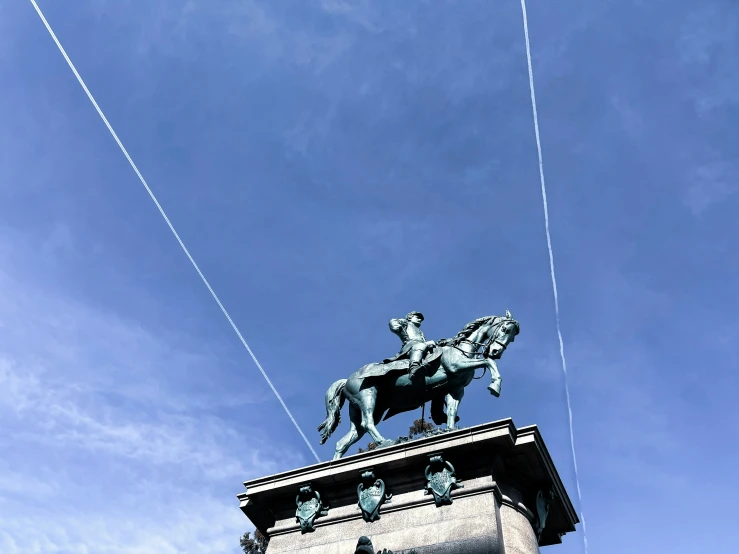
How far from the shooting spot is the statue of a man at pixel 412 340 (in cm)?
A: 1352

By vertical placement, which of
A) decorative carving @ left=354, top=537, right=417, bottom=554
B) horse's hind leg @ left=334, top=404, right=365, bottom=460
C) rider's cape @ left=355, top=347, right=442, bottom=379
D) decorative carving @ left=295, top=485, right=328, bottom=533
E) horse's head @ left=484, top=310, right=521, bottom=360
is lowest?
decorative carving @ left=354, top=537, right=417, bottom=554

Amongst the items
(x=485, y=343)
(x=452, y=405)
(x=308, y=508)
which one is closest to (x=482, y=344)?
(x=485, y=343)

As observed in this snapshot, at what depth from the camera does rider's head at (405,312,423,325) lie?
→ 1524cm

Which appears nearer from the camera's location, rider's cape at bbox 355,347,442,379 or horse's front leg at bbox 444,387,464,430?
horse's front leg at bbox 444,387,464,430

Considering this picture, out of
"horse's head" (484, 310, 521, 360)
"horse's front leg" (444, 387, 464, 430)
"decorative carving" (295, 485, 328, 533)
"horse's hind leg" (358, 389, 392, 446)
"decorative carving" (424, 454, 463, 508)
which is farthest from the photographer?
"horse's head" (484, 310, 521, 360)

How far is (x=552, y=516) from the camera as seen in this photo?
12438 millimetres

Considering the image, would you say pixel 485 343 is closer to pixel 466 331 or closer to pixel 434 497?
pixel 466 331

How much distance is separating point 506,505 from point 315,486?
10.9 feet

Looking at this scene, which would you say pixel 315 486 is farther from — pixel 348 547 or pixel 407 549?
pixel 407 549

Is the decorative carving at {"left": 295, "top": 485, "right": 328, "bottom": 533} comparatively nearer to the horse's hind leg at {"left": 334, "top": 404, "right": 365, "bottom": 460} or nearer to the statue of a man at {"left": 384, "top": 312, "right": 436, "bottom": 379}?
the horse's hind leg at {"left": 334, "top": 404, "right": 365, "bottom": 460}

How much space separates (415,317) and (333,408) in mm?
2701

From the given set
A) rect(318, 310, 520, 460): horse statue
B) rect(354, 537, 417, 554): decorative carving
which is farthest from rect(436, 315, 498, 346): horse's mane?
rect(354, 537, 417, 554): decorative carving

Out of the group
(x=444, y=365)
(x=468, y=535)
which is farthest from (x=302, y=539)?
(x=444, y=365)

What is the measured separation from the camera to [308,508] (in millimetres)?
12172
